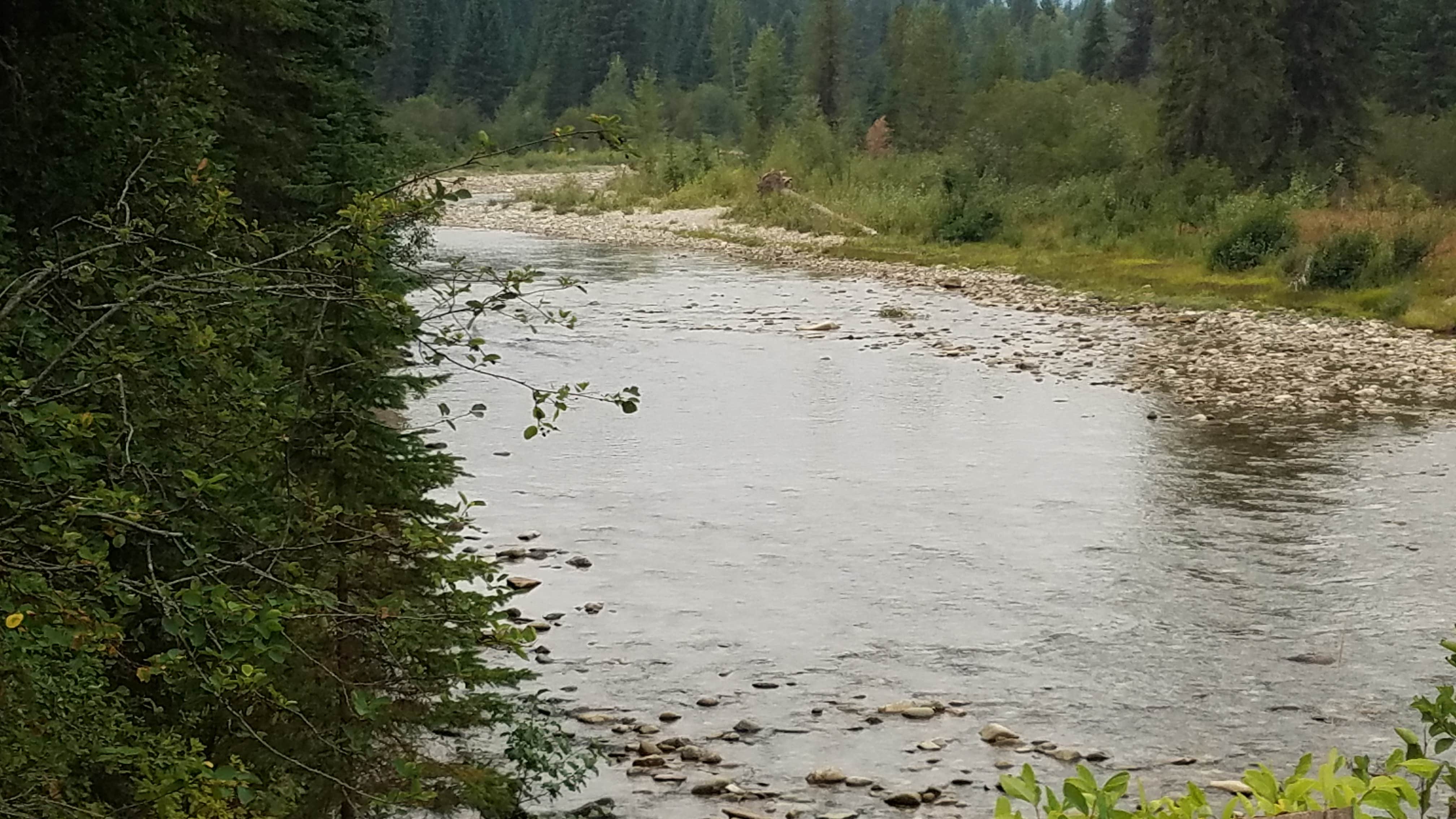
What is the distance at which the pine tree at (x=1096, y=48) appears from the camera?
250 feet

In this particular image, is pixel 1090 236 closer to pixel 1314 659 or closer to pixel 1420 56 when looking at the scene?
pixel 1420 56

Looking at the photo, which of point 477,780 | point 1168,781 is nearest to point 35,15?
point 477,780

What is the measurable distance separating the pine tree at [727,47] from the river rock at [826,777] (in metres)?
99.6

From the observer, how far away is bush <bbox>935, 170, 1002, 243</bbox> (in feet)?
123

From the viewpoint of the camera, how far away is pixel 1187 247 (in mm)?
32406

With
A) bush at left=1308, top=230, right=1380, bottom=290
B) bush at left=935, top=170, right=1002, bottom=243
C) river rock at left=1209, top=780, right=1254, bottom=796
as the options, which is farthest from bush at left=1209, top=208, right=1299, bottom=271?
river rock at left=1209, top=780, right=1254, bottom=796

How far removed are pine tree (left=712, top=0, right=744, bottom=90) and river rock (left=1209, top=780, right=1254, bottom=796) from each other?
99895mm

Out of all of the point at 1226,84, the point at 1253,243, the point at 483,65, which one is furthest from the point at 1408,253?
the point at 483,65

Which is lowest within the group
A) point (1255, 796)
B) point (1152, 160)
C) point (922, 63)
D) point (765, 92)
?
point (1255, 796)

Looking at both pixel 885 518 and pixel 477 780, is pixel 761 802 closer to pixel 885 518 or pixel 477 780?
pixel 477 780

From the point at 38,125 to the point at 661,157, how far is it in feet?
163

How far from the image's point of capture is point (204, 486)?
3365mm

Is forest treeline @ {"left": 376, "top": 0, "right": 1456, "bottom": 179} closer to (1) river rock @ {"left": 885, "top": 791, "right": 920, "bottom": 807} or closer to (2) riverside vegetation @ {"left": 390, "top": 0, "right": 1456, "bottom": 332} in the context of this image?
(2) riverside vegetation @ {"left": 390, "top": 0, "right": 1456, "bottom": 332}

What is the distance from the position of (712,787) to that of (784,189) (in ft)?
135
